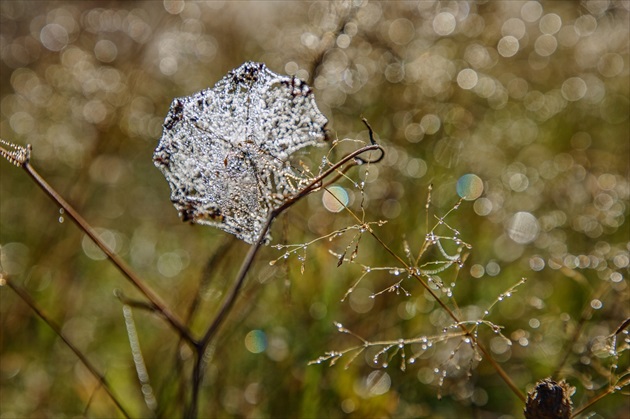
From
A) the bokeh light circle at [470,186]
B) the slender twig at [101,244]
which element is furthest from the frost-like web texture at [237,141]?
the bokeh light circle at [470,186]

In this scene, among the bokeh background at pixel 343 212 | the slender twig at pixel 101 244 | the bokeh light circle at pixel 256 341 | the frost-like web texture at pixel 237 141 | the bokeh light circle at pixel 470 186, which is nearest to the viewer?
the slender twig at pixel 101 244

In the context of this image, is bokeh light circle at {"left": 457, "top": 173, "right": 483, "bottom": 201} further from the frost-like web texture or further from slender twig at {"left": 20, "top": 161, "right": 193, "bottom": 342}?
slender twig at {"left": 20, "top": 161, "right": 193, "bottom": 342}

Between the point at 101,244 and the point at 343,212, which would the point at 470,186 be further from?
the point at 101,244

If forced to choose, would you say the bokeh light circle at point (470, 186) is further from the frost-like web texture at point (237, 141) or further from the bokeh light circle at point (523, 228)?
the frost-like web texture at point (237, 141)

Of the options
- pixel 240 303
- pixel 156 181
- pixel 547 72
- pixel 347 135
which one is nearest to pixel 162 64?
pixel 156 181

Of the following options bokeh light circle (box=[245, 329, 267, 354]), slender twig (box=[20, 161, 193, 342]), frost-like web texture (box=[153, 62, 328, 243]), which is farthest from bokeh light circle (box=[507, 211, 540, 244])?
slender twig (box=[20, 161, 193, 342])

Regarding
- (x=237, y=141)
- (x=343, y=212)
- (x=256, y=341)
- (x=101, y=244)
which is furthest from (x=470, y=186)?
(x=101, y=244)
